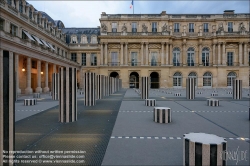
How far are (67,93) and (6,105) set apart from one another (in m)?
4.69

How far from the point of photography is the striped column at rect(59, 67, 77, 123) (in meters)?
8.60

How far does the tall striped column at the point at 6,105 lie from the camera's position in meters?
3.90

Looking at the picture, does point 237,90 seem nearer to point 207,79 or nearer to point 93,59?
point 207,79

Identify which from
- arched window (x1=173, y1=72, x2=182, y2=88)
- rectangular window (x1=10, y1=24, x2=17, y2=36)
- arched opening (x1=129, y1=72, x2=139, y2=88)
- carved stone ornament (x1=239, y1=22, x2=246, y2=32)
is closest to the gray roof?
arched opening (x1=129, y1=72, x2=139, y2=88)

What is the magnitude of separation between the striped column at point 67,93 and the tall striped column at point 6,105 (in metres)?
4.48

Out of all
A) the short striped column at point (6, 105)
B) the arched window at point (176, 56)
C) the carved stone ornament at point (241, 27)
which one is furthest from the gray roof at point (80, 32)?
the short striped column at point (6, 105)

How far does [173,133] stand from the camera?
6.91 meters

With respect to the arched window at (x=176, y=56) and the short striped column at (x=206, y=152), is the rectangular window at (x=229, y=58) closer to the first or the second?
the arched window at (x=176, y=56)

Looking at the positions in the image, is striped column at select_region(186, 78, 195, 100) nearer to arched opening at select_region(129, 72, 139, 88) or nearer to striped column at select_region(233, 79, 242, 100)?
striped column at select_region(233, 79, 242, 100)

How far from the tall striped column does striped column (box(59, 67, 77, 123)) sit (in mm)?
4485

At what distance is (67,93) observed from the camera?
28.5ft

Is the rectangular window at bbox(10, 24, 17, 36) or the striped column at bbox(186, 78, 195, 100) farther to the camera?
the rectangular window at bbox(10, 24, 17, 36)

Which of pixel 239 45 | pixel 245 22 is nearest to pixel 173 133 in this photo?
pixel 239 45

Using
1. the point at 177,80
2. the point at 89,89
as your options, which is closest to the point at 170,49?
the point at 177,80
